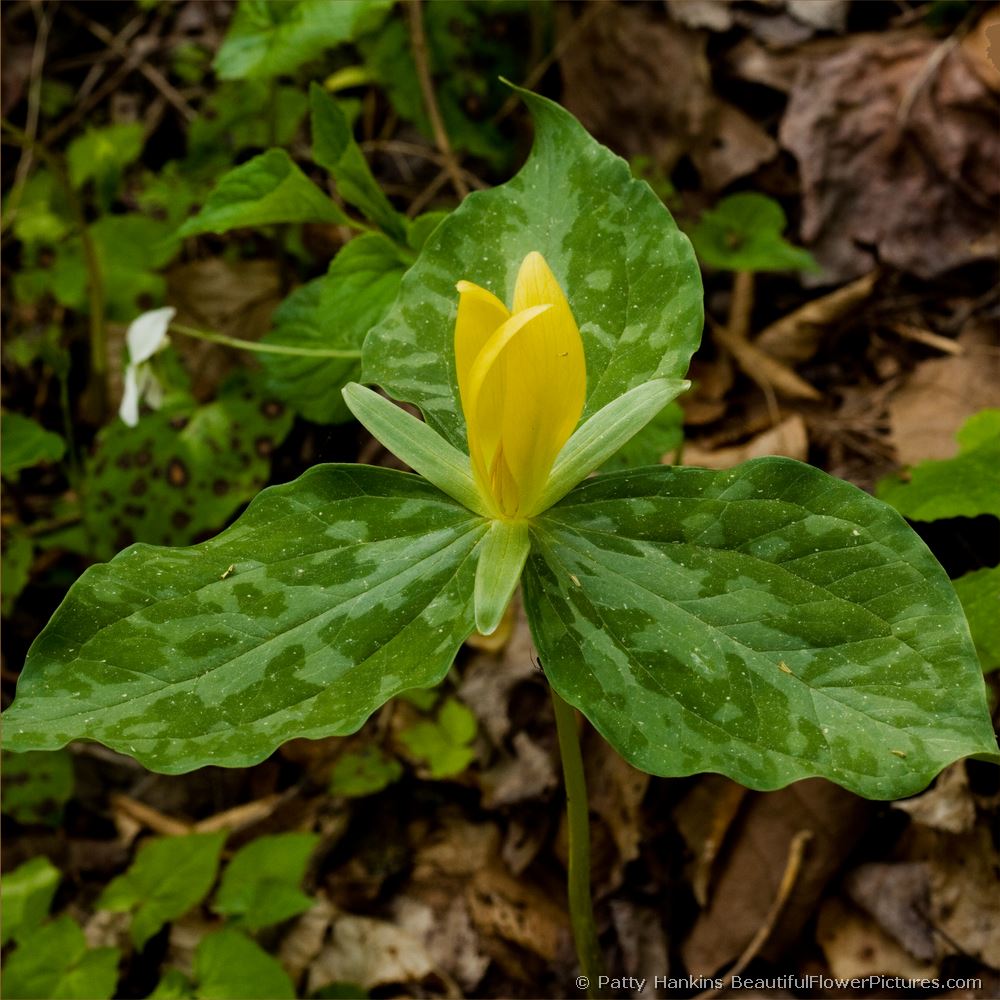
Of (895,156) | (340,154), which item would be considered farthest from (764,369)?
(340,154)

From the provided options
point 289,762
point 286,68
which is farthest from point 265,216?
point 289,762

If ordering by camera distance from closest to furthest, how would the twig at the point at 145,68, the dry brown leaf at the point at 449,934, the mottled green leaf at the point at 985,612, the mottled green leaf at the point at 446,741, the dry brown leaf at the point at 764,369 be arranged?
the mottled green leaf at the point at 985,612 < the dry brown leaf at the point at 449,934 < the mottled green leaf at the point at 446,741 < the dry brown leaf at the point at 764,369 < the twig at the point at 145,68

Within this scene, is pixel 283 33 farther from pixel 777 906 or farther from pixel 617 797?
pixel 777 906

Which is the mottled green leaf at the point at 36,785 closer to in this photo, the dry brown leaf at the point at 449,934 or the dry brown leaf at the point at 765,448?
the dry brown leaf at the point at 449,934

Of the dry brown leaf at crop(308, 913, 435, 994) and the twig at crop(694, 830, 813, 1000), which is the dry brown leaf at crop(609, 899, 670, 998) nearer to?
the twig at crop(694, 830, 813, 1000)

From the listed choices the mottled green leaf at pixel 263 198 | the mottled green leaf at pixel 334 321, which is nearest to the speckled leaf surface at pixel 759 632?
the mottled green leaf at pixel 334 321

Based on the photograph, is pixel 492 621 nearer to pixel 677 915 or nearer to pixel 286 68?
pixel 677 915

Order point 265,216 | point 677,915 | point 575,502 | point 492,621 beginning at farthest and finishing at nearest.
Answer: point 677,915 < point 265,216 < point 575,502 < point 492,621
